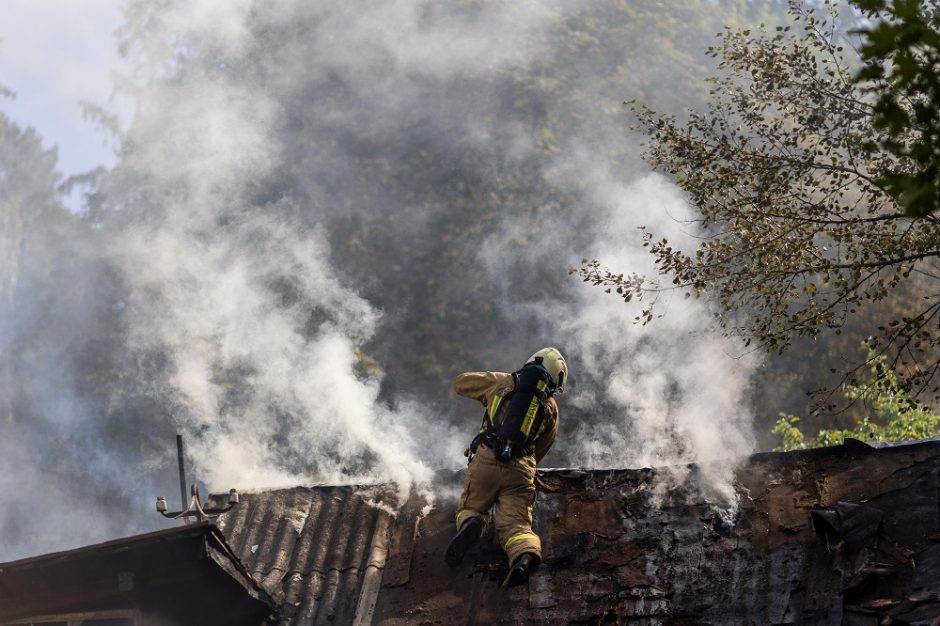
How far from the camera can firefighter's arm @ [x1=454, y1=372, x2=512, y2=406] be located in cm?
980

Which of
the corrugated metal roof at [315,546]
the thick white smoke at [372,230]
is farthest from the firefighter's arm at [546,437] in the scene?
the thick white smoke at [372,230]

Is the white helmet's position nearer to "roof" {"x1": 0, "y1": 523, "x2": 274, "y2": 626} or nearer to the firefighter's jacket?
the firefighter's jacket

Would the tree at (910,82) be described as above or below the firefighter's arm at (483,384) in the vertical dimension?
below

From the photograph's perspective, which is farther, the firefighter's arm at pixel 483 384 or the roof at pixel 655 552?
the firefighter's arm at pixel 483 384

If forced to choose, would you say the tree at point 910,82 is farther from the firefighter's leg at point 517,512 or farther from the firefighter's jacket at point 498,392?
the firefighter's jacket at point 498,392

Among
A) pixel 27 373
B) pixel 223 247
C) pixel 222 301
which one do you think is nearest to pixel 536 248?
pixel 223 247

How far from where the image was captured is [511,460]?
930cm

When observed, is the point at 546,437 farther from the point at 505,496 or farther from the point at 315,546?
the point at 315,546

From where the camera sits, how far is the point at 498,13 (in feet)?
128

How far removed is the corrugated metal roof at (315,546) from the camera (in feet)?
30.7

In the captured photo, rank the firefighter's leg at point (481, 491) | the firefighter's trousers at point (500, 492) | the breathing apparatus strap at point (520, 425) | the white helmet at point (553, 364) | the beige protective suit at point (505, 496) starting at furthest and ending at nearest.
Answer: the white helmet at point (553, 364), the breathing apparatus strap at point (520, 425), the firefighter's leg at point (481, 491), the firefighter's trousers at point (500, 492), the beige protective suit at point (505, 496)

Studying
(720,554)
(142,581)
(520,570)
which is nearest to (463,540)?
(520,570)

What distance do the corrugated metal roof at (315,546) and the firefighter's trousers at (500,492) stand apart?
105cm

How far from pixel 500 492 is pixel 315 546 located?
1.95m
